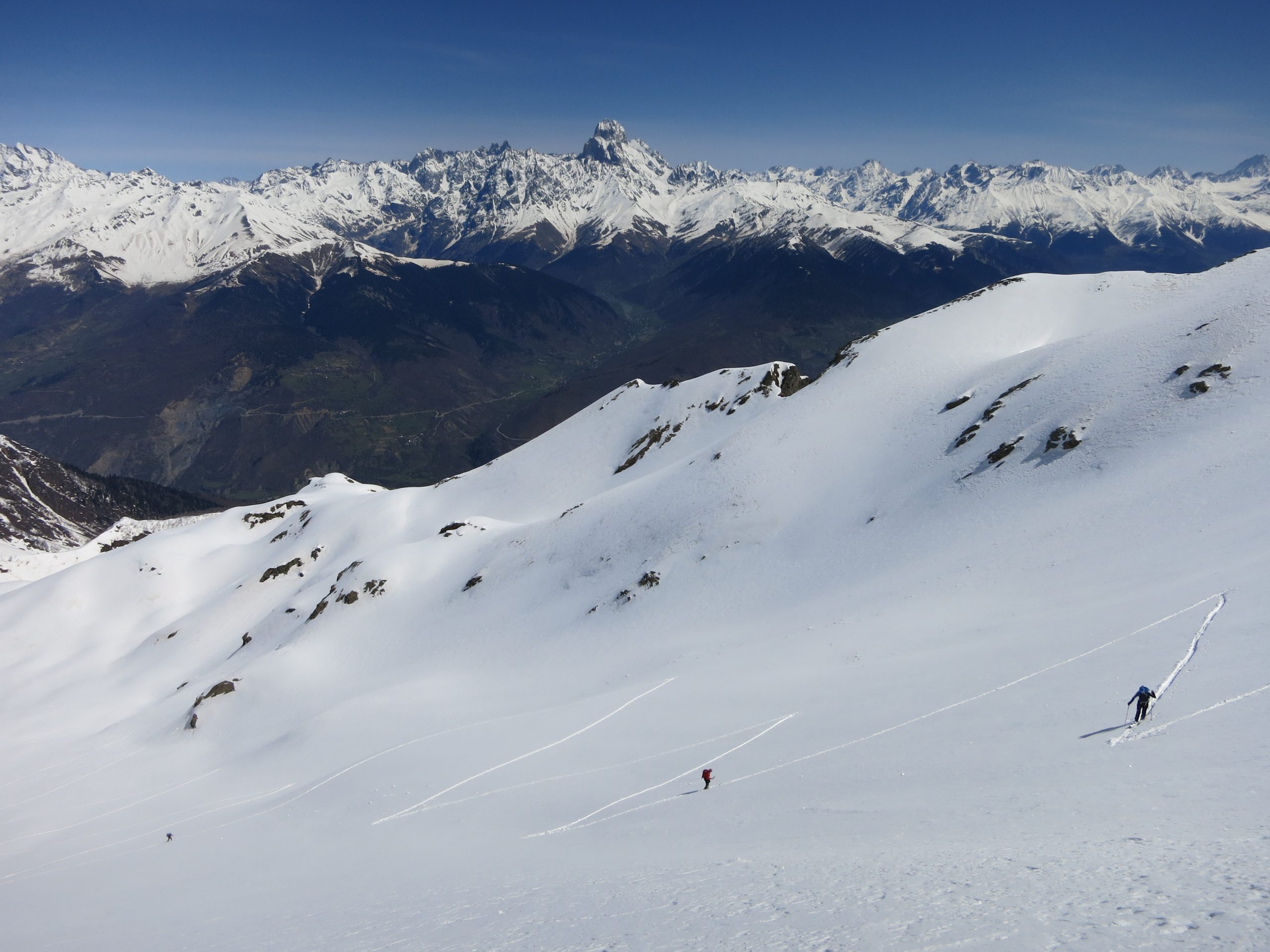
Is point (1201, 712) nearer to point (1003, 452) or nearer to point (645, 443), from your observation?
point (1003, 452)

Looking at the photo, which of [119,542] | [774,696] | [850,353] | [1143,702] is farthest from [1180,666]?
[119,542]

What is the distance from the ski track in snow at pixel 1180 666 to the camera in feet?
73.8

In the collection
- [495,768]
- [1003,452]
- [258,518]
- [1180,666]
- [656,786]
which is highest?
[258,518]

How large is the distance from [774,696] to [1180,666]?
1844cm

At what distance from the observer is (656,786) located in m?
31.2

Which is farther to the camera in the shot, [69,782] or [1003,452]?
[69,782]

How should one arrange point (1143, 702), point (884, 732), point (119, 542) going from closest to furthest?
point (1143, 702)
point (884, 732)
point (119, 542)

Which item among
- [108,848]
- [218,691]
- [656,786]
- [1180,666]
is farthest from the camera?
[218,691]

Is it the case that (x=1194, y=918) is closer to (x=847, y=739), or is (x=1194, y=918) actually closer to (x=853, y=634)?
(x=847, y=739)

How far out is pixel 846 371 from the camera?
298 feet

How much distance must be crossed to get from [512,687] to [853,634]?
2827 cm

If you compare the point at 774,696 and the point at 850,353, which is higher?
the point at 850,353

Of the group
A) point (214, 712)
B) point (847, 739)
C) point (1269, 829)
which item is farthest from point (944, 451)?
point (214, 712)

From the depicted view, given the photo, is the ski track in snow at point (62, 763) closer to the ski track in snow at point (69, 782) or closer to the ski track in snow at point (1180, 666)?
the ski track in snow at point (69, 782)
